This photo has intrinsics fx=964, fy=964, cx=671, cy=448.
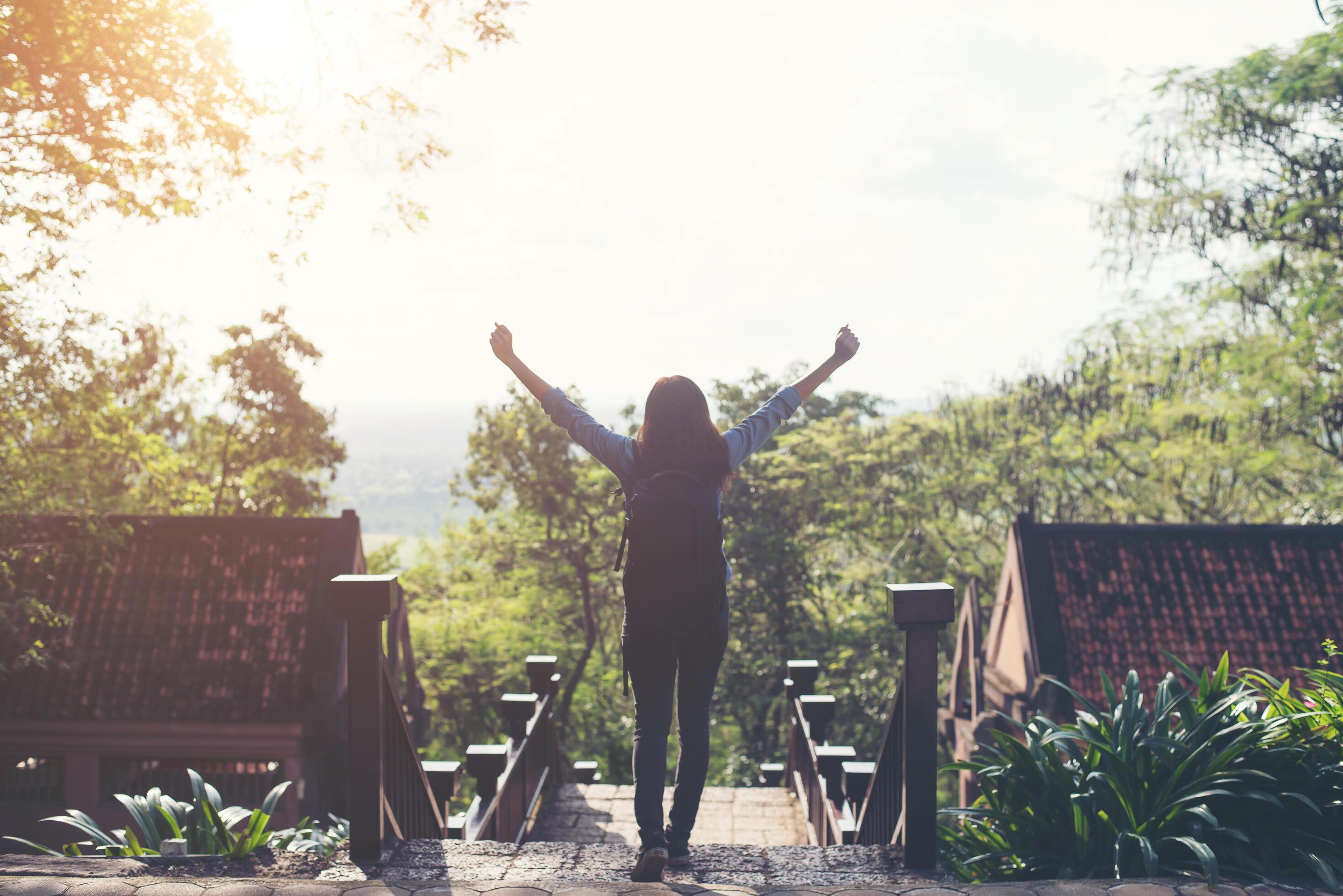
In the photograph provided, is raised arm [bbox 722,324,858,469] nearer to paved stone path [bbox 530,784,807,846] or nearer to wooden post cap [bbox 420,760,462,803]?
wooden post cap [bbox 420,760,462,803]

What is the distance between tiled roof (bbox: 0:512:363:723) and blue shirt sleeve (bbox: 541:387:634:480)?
374 inches

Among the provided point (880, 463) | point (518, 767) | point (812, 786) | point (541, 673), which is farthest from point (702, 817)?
point (880, 463)

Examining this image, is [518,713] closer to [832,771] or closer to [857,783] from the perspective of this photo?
[832,771]

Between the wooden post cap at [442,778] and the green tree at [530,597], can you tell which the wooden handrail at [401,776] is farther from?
the green tree at [530,597]

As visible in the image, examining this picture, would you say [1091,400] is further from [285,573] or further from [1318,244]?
[285,573]

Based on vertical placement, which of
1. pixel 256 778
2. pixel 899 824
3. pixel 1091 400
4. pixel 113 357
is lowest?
pixel 256 778

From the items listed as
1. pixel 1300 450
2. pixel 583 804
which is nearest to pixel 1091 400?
pixel 1300 450

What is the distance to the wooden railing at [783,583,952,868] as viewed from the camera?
315 cm

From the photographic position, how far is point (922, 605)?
312cm

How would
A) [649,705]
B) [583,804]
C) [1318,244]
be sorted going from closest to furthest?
[649,705] < [583,804] < [1318,244]

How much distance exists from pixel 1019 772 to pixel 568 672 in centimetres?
2221

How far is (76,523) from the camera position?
9781 millimetres

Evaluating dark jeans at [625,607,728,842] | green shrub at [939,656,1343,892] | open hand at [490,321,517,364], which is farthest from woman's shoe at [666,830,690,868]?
open hand at [490,321,517,364]

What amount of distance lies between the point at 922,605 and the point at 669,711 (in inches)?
37.0
